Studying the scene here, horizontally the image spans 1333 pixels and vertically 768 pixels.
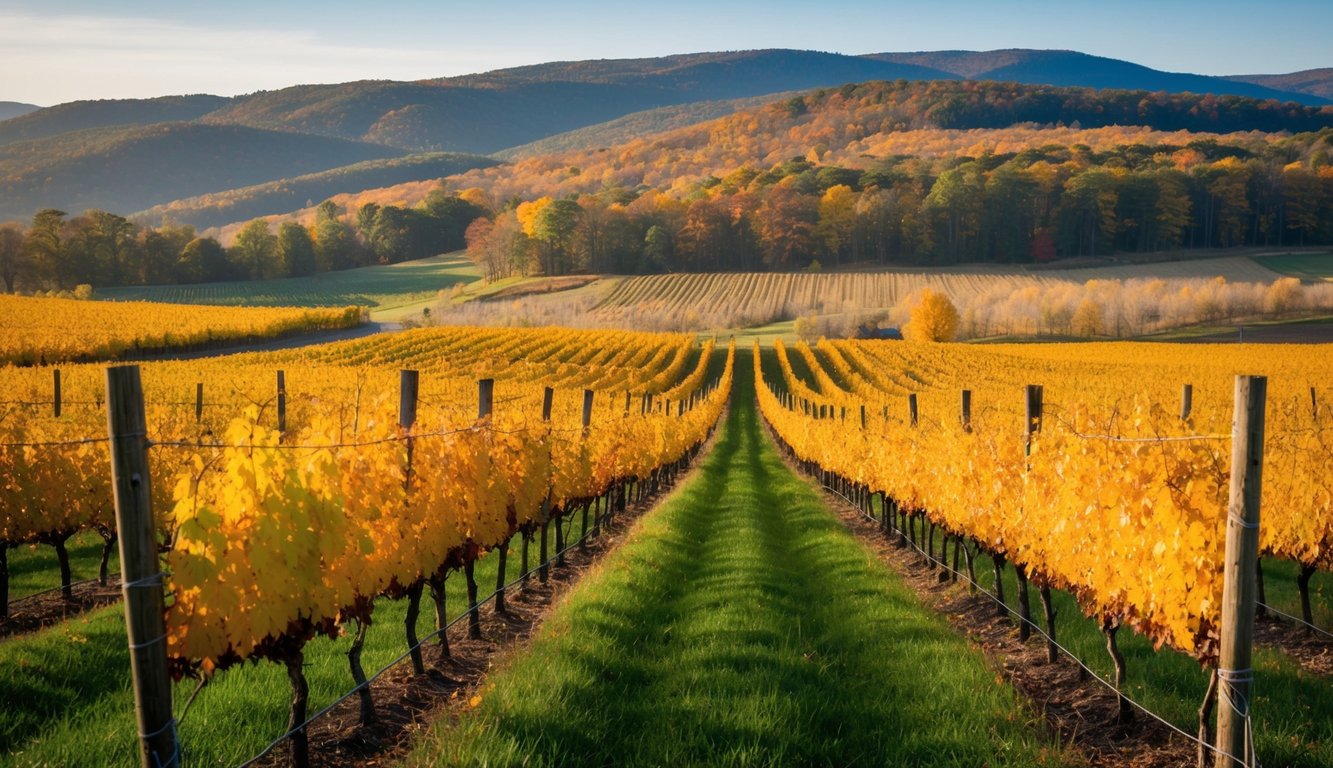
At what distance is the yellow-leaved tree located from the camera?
7288 centimetres

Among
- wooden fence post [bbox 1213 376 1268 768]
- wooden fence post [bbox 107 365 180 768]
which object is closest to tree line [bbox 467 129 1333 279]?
wooden fence post [bbox 1213 376 1268 768]

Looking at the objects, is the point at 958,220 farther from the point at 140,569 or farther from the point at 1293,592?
the point at 140,569

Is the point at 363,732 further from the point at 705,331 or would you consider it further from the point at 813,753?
the point at 705,331

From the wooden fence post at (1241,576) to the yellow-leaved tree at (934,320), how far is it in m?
70.3

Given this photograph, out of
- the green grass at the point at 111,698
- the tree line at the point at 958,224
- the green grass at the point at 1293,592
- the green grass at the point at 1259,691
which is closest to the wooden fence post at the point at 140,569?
the green grass at the point at 111,698

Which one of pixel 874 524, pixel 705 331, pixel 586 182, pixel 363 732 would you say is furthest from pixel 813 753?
pixel 586 182

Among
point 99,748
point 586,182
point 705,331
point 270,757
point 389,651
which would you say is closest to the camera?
point 99,748

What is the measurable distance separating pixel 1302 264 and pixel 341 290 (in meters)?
102

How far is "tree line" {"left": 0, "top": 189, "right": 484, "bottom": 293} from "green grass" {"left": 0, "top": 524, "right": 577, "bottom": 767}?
88.0m

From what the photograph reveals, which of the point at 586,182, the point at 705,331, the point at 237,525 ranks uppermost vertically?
the point at 586,182

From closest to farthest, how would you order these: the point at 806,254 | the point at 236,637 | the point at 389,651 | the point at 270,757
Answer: the point at 236,637 → the point at 270,757 → the point at 389,651 → the point at 806,254

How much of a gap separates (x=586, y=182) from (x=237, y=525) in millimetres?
198573

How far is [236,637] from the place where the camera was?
15.4 ft

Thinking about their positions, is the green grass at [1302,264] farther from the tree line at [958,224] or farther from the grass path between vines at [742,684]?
the grass path between vines at [742,684]
